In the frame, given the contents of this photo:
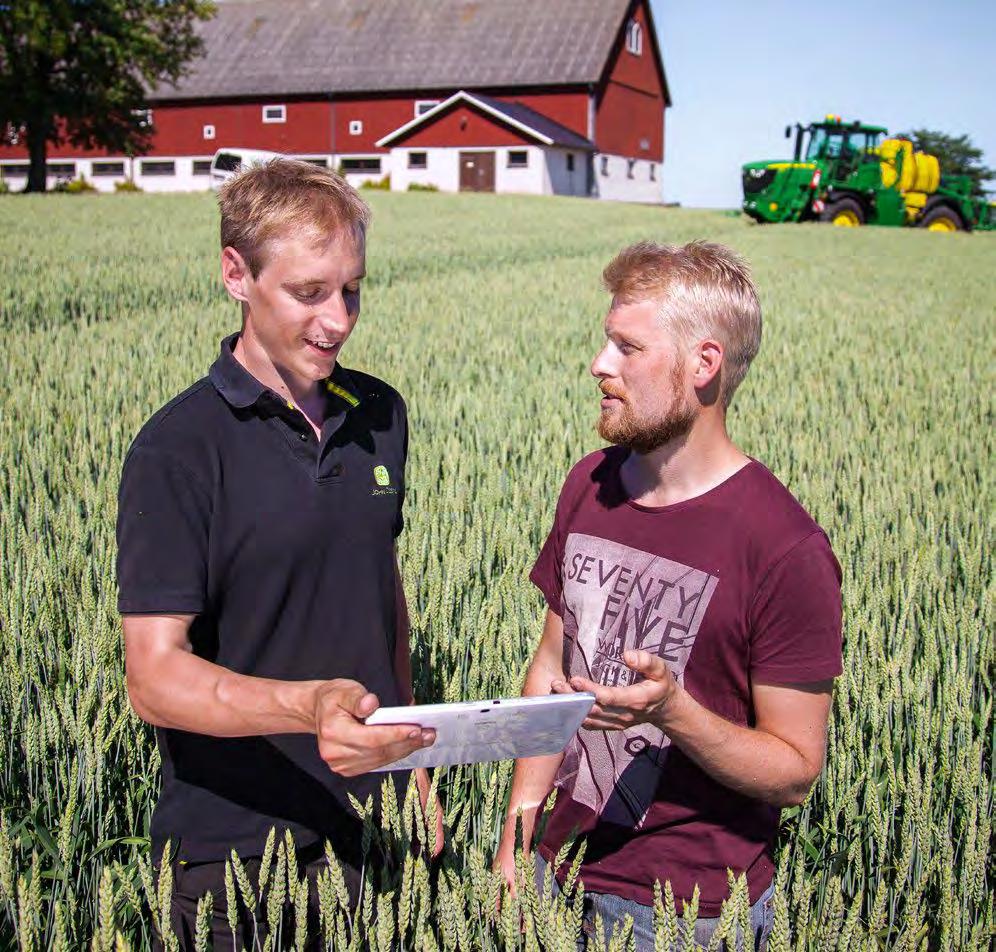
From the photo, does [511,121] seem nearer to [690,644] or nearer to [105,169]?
[105,169]

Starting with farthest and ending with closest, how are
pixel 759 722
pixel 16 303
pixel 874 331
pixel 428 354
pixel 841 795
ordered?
pixel 874 331
pixel 16 303
pixel 428 354
pixel 841 795
pixel 759 722

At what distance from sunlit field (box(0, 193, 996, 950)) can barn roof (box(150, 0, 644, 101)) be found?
31053mm

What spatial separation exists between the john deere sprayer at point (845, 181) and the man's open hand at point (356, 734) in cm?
2492

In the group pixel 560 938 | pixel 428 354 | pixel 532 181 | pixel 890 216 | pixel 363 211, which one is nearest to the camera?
pixel 560 938

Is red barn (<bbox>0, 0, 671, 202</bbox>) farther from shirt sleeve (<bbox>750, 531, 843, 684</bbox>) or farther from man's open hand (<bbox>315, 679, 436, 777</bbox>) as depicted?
man's open hand (<bbox>315, 679, 436, 777</bbox>)

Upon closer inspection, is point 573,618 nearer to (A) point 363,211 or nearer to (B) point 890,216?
(A) point 363,211

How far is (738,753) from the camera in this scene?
1.50 m

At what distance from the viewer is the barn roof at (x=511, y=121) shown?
37.4m

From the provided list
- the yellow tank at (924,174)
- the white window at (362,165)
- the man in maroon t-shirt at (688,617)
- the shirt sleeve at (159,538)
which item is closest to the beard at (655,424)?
the man in maroon t-shirt at (688,617)

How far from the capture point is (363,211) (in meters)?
1.68

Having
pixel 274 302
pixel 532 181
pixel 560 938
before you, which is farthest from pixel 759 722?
pixel 532 181

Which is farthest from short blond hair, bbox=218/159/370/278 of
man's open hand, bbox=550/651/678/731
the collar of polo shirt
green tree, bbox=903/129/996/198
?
green tree, bbox=903/129/996/198

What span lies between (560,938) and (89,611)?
1602 millimetres

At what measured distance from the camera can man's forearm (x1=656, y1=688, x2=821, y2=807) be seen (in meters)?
1.44
